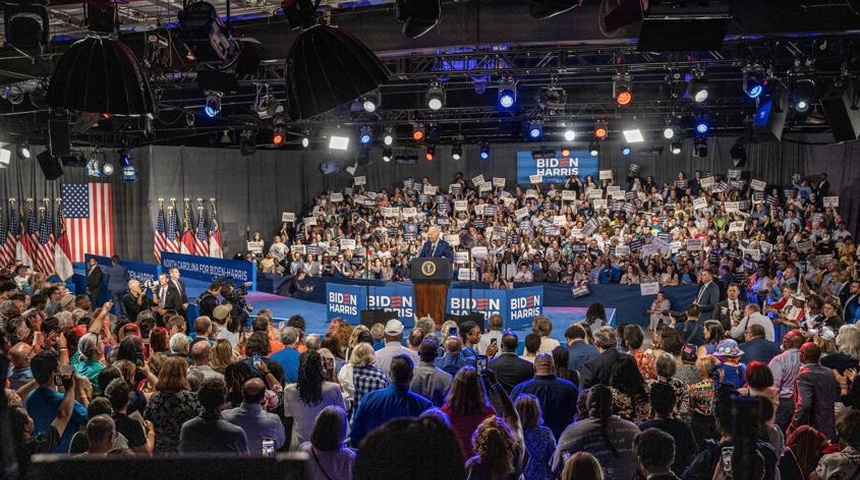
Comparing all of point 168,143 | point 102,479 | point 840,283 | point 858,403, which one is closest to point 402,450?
point 102,479

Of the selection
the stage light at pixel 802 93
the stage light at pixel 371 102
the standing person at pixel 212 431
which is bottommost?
the standing person at pixel 212 431

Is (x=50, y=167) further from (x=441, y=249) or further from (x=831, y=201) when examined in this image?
(x=831, y=201)

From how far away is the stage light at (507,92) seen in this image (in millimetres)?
12633

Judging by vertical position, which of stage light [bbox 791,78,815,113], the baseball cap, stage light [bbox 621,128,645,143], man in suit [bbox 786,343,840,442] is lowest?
man in suit [bbox 786,343,840,442]

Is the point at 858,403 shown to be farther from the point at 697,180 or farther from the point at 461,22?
the point at 697,180

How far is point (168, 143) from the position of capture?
23.0 m

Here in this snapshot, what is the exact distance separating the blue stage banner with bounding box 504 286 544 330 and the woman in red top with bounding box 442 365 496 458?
308 inches

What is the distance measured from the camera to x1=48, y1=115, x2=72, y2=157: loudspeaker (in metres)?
12.5

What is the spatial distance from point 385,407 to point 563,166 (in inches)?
797

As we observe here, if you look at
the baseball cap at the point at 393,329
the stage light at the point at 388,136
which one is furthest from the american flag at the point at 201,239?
the baseball cap at the point at 393,329

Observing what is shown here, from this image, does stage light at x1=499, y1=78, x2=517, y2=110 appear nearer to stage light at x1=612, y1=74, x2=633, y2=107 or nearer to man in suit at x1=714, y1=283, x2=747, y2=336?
stage light at x1=612, y1=74, x2=633, y2=107

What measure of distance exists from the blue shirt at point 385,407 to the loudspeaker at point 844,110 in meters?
8.67

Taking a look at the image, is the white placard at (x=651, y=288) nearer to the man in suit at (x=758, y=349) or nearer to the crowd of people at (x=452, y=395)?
the crowd of people at (x=452, y=395)

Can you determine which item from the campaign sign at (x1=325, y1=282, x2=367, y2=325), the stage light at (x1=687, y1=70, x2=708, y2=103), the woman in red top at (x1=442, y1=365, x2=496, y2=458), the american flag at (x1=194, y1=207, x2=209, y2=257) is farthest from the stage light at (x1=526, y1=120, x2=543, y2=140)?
the woman in red top at (x1=442, y1=365, x2=496, y2=458)
